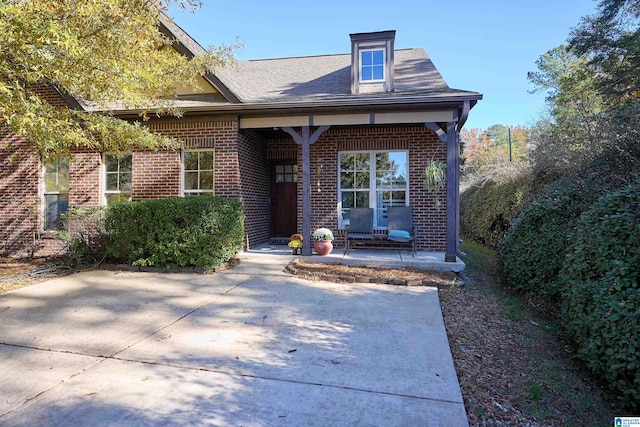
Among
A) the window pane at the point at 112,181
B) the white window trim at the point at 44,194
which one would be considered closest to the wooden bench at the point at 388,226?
the window pane at the point at 112,181

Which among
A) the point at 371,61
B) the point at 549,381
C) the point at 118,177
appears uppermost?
the point at 371,61

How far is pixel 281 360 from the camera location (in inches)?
121

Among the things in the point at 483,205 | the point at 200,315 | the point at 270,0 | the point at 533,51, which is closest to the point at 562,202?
the point at 200,315

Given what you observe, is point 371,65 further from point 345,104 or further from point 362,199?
point 362,199

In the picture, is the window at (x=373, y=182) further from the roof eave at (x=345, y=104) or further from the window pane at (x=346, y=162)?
the roof eave at (x=345, y=104)

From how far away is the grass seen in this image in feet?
8.09

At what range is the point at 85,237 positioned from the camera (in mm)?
7309

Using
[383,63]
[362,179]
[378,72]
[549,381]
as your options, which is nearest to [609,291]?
[549,381]

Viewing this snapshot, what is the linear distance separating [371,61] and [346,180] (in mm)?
3160

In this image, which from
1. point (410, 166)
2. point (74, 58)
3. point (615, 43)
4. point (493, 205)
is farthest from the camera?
point (493, 205)

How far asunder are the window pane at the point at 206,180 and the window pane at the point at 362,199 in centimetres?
367

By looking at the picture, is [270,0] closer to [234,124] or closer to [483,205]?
[234,124]

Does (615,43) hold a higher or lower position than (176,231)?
higher

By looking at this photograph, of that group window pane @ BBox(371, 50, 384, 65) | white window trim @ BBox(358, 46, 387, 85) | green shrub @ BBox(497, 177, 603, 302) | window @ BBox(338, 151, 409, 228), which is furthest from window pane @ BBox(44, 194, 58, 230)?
green shrub @ BBox(497, 177, 603, 302)
